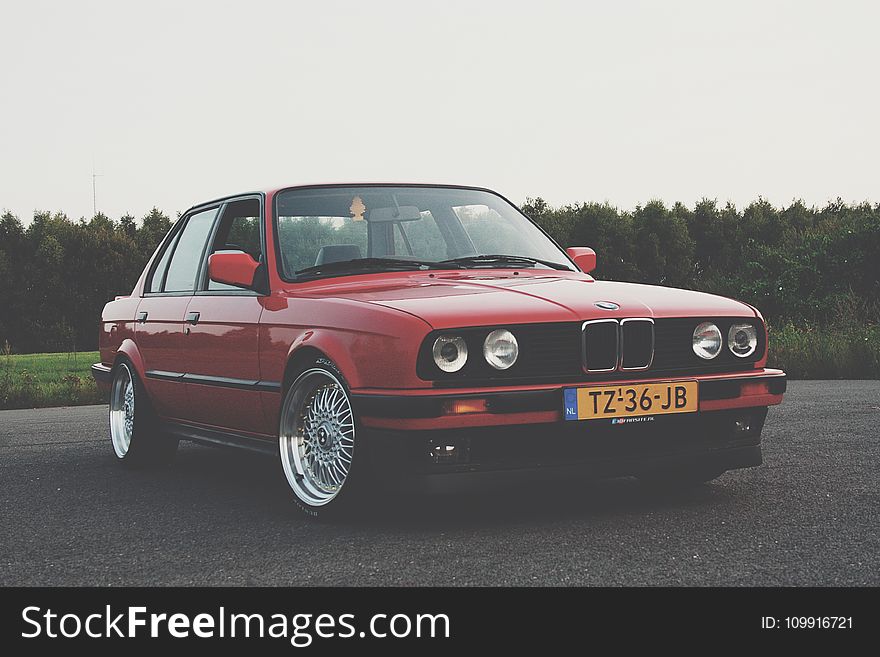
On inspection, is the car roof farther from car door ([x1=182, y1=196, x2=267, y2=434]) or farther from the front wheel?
the front wheel

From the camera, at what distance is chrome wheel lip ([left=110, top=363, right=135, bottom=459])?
7.83 m

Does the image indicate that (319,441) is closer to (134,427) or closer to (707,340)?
Result: (707,340)

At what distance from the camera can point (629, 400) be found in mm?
5023

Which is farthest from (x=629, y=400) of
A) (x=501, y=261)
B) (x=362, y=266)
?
(x=362, y=266)

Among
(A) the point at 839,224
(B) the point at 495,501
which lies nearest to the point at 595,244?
(A) the point at 839,224

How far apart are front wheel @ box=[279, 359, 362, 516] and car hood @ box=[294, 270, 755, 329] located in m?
0.42

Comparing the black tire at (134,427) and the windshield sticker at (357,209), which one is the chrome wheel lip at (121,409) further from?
the windshield sticker at (357,209)

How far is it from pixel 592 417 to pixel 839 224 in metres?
47.3

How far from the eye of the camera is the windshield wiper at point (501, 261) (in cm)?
623

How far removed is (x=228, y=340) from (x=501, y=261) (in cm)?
150

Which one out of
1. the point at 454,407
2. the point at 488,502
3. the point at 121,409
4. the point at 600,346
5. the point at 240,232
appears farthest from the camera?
the point at 121,409

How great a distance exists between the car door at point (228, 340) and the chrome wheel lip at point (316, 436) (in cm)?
34

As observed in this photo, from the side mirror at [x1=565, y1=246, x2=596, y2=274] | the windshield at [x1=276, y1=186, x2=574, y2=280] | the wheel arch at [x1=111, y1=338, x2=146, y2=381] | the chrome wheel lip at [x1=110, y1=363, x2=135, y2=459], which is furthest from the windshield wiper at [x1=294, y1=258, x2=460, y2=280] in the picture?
the chrome wheel lip at [x1=110, y1=363, x2=135, y2=459]

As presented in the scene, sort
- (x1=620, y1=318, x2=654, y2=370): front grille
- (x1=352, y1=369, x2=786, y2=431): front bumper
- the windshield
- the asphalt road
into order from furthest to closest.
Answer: the windshield → (x1=620, y1=318, x2=654, y2=370): front grille → (x1=352, y1=369, x2=786, y2=431): front bumper → the asphalt road
